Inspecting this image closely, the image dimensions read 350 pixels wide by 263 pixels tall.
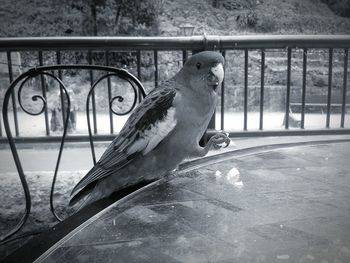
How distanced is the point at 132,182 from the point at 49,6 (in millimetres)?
2992

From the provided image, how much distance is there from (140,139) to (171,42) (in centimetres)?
103

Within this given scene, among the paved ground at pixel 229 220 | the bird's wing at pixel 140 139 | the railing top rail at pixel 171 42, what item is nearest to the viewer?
the paved ground at pixel 229 220

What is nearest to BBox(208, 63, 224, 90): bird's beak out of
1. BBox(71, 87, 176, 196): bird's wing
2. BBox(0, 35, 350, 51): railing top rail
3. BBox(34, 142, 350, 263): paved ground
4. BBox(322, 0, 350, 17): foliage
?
BBox(71, 87, 176, 196): bird's wing

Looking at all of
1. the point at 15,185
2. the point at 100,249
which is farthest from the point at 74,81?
the point at 100,249

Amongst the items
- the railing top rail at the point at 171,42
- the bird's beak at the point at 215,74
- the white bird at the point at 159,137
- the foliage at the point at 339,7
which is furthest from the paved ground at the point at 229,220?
the foliage at the point at 339,7

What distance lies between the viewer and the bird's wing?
948 mm

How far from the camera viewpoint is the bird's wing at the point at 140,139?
0.95m

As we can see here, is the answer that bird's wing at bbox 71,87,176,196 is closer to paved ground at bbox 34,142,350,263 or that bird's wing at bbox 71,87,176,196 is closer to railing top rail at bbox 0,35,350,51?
paved ground at bbox 34,142,350,263

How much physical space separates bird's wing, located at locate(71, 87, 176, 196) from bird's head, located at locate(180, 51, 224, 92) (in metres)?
0.09

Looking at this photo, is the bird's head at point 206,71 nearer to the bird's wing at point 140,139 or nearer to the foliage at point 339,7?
the bird's wing at point 140,139

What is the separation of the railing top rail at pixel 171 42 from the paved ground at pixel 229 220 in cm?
111

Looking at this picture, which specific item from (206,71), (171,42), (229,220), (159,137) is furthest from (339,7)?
(229,220)

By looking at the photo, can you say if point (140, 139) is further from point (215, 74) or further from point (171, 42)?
point (171, 42)

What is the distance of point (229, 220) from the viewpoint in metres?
0.59
